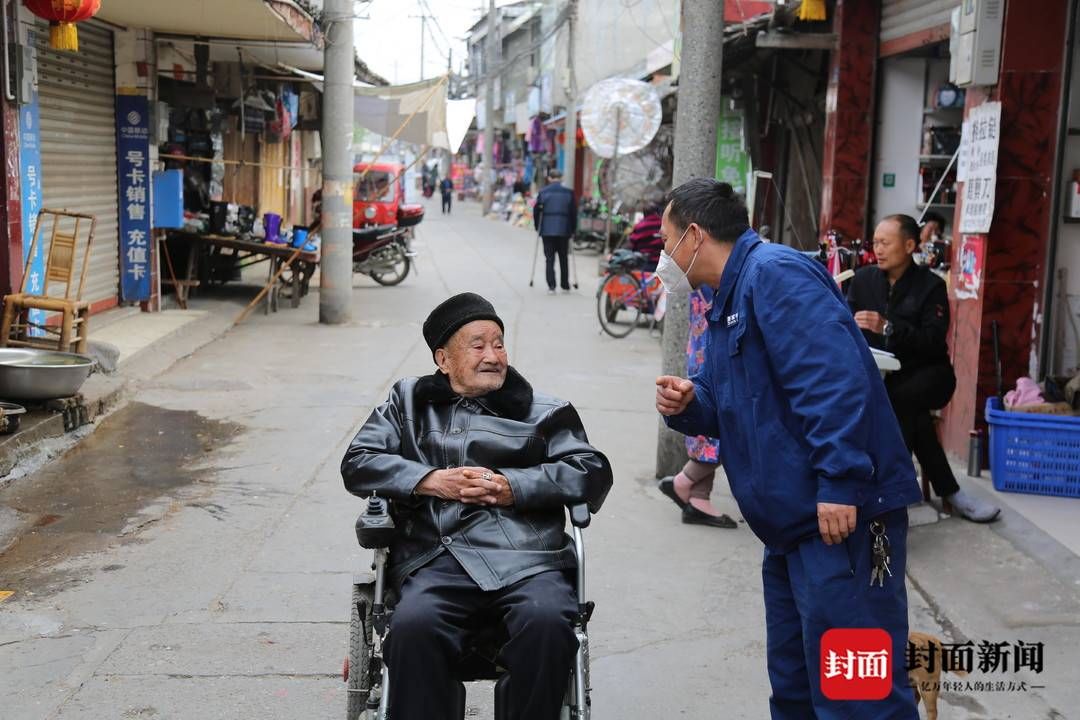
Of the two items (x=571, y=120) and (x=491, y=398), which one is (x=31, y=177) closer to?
(x=491, y=398)

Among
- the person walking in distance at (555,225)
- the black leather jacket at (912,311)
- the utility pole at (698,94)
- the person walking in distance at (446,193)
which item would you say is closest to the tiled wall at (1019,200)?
the black leather jacket at (912,311)

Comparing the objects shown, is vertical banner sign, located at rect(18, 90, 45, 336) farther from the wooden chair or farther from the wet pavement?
the wet pavement

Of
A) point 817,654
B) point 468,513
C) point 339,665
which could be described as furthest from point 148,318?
point 817,654

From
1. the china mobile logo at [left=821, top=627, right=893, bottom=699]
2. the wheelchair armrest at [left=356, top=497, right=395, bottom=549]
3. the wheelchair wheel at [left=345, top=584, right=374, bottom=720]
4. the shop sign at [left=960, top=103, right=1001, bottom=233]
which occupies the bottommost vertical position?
the wheelchair wheel at [left=345, top=584, right=374, bottom=720]

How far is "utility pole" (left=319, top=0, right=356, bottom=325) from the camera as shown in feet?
44.2

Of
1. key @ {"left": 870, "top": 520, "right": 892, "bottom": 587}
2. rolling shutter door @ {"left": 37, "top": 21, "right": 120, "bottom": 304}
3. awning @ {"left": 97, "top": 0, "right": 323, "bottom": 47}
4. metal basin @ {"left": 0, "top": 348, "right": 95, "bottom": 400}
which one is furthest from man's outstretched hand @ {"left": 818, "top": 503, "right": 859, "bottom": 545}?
rolling shutter door @ {"left": 37, "top": 21, "right": 120, "bottom": 304}

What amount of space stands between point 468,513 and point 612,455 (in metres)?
4.42

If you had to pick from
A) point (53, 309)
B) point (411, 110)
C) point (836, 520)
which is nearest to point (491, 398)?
point (836, 520)

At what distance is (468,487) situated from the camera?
348 cm

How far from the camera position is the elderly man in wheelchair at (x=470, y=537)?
10.6ft

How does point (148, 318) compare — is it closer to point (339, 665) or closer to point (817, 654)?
point (339, 665)

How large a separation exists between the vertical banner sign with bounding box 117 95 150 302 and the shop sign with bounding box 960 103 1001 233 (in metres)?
9.03

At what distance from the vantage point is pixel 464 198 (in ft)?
207

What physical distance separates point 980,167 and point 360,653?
5.14 metres
